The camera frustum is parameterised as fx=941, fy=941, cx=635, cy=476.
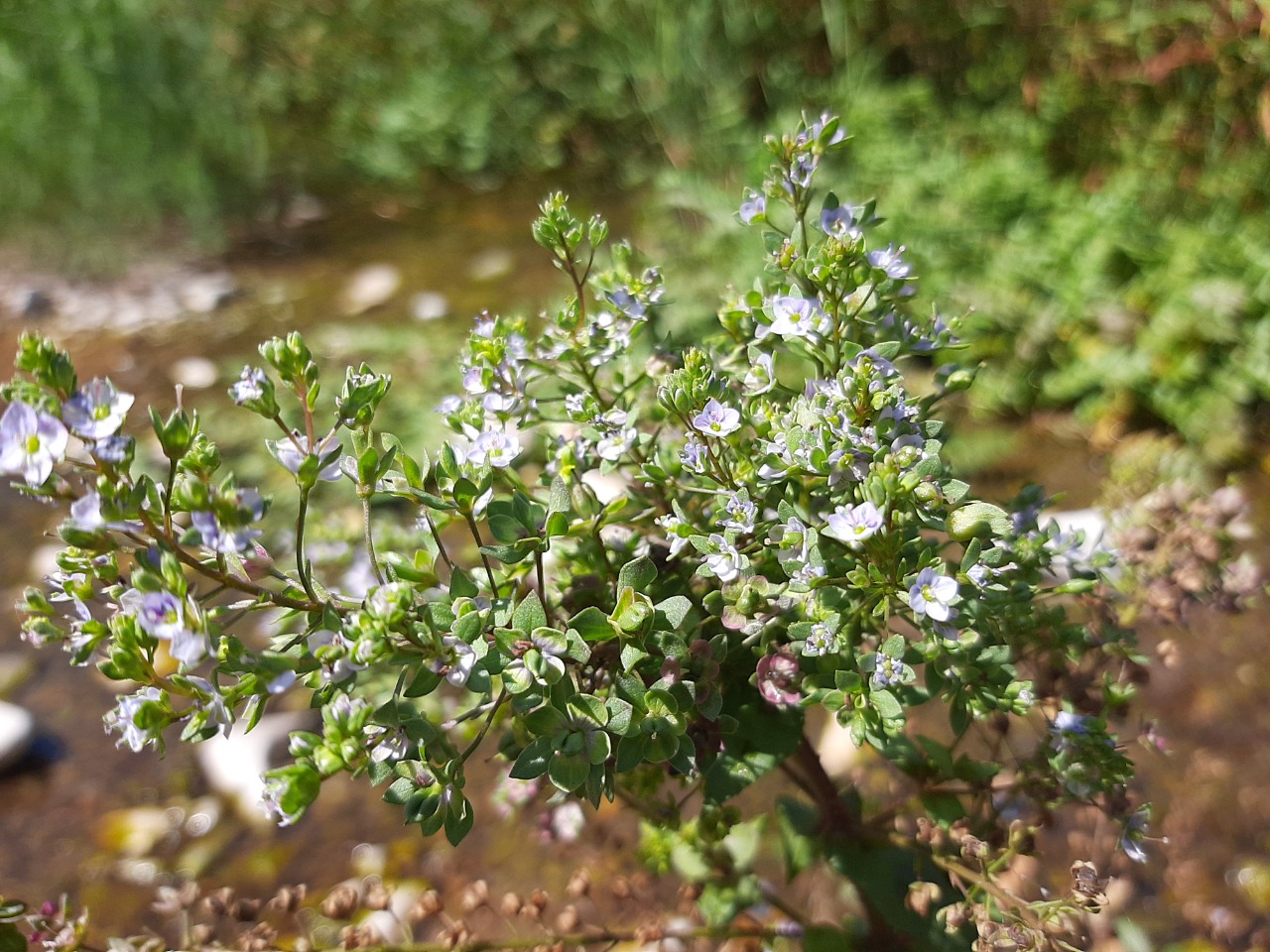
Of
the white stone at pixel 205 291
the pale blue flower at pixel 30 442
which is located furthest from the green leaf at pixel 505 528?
the white stone at pixel 205 291

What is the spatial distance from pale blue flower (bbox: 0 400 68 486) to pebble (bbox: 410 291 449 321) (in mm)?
3104

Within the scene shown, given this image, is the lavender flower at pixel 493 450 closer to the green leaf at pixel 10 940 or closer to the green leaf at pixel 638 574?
the green leaf at pixel 638 574

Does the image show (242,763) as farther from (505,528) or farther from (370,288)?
(370,288)

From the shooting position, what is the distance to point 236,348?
3697mm

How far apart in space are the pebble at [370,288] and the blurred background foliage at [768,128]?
956 millimetres

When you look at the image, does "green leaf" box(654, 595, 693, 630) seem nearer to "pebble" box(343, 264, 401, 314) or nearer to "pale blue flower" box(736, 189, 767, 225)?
"pale blue flower" box(736, 189, 767, 225)

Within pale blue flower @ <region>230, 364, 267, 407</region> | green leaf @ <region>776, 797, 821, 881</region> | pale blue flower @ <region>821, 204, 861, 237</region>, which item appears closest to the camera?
pale blue flower @ <region>230, 364, 267, 407</region>

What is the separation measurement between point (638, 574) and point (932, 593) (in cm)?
27

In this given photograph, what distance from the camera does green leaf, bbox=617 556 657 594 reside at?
0.89 meters

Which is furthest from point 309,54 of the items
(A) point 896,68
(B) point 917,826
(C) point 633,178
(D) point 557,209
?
(B) point 917,826

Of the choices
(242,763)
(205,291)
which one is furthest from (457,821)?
(205,291)

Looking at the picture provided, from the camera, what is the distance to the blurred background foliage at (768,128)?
8.88 feet

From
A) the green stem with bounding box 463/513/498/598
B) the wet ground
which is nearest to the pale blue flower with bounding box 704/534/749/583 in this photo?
the green stem with bounding box 463/513/498/598

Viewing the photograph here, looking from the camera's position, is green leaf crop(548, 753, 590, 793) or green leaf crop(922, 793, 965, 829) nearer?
green leaf crop(548, 753, 590, 793)
